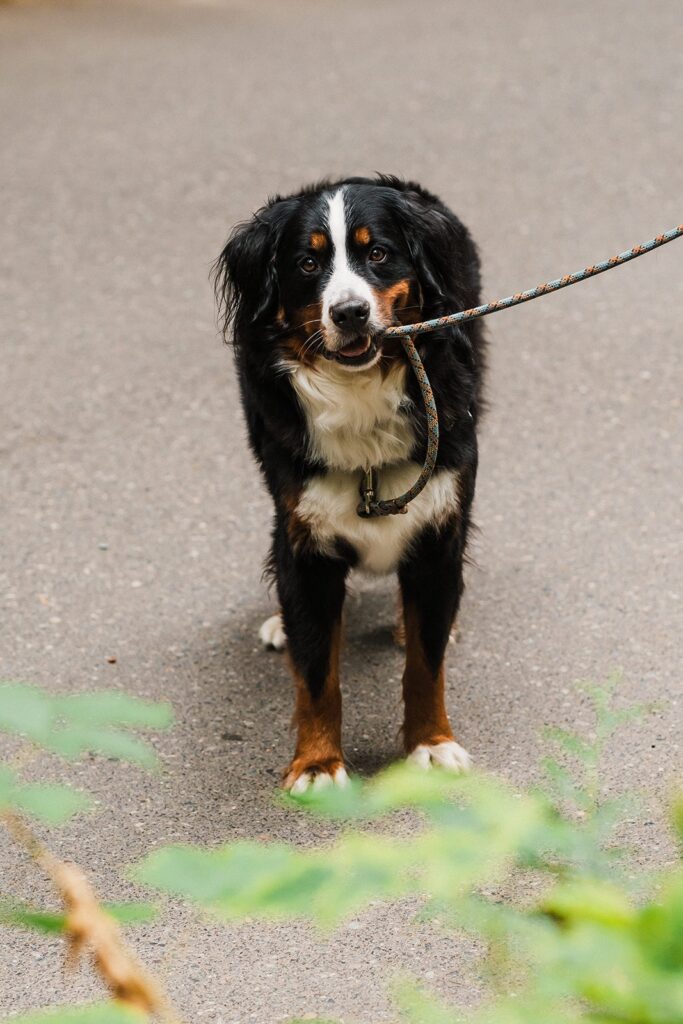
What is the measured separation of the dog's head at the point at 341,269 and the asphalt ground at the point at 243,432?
90cm

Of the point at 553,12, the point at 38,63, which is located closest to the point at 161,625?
the point at 38,63

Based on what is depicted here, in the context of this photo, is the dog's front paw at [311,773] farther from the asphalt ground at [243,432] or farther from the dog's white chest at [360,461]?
the dog's white chest at [360,461]

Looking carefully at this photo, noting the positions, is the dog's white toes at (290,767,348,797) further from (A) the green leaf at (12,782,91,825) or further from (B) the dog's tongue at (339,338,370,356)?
(A) the green leaf at (12,782,91,825)

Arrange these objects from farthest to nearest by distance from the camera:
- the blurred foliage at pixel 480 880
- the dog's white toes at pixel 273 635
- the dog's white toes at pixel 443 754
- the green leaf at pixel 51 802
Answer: the dog's white toes at pixel 273 635, the dog's white toes at pixel 443 754, the green leaf at pixel 51 802, the blurred foliage at pixel 480 880

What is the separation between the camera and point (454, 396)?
2.75m

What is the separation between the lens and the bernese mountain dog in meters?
2.63

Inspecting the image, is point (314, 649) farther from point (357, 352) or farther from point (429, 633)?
point (357, 352)

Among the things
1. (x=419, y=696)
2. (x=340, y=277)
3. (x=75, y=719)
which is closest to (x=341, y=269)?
(x=340, y=277)

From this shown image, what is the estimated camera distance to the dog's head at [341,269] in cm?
259

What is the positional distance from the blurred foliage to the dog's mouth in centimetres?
186

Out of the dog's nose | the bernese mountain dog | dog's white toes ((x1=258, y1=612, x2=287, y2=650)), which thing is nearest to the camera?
the dog's nose

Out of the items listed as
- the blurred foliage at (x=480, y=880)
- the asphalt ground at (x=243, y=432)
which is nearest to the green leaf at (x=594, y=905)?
the blurred foliage at (x=480, y=880)

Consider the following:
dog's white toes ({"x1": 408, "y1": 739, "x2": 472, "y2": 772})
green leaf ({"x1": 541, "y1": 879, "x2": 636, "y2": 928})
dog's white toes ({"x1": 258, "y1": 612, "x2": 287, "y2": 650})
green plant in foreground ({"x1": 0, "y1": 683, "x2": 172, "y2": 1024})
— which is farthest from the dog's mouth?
green leaf ({"x1": 541, "y1": 879, "x2": 636, "y2": 928})

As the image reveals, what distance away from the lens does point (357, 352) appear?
2.60 metres
